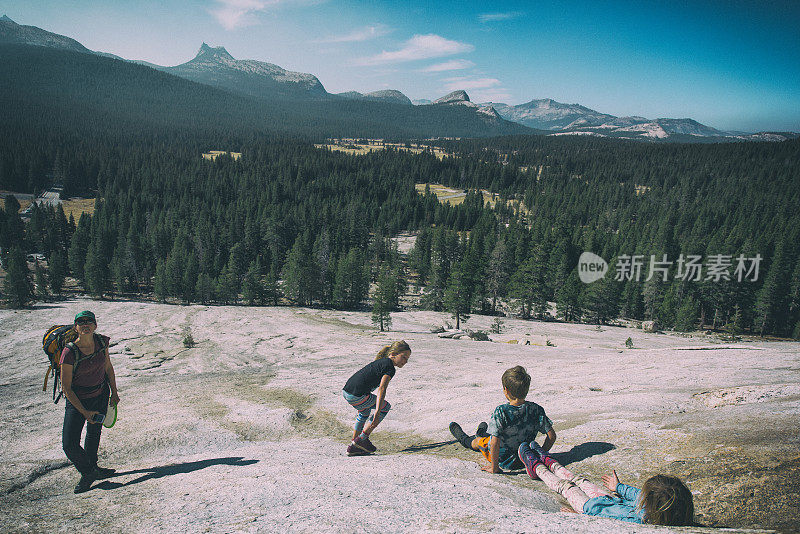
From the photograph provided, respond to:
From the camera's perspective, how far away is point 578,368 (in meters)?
16.6

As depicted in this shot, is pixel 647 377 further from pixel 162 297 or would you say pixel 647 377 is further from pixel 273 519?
pixel 162 297

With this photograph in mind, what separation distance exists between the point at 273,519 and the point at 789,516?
670cm

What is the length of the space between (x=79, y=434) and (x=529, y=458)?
861 centimetres

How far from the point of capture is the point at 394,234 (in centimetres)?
13950

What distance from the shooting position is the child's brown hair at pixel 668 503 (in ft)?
14.4

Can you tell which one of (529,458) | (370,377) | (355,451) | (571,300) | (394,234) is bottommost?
(571,300)

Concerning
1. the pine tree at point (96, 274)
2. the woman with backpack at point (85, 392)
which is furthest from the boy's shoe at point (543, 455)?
the pine tree at point (96, 274)

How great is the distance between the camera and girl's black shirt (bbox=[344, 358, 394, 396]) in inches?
314

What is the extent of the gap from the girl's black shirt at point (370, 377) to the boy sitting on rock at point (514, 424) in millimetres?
2373

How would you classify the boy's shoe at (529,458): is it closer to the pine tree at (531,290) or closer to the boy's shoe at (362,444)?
the boy's shoe at (362,444)

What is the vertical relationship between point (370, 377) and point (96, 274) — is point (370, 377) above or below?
above

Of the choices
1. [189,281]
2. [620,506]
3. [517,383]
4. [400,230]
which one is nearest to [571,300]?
[517,383]

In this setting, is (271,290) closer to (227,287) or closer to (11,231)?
(227,287)

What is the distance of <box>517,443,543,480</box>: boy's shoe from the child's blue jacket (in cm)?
128
